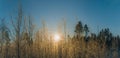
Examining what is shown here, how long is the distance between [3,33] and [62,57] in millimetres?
6048

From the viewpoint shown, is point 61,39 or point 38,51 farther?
point 61,39

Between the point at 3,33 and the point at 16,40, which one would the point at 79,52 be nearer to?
the point at 3,33

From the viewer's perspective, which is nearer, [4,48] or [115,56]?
[4,48]

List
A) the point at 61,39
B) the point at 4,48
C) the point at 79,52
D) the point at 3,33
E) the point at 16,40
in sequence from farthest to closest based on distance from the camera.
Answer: the point at 79,52, the point at 61,39, the point at 4,48, the point at 3,33, the point at 16,40

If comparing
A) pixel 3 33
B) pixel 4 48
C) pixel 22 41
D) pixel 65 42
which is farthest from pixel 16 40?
pixel 65 42

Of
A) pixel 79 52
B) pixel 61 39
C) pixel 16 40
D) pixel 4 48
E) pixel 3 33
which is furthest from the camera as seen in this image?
pixel 79 52

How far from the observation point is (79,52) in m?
22.6

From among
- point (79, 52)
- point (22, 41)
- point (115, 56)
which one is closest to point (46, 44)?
point (79, 52)

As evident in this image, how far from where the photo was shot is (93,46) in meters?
23.0

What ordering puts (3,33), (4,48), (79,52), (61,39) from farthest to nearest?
1. (79,52)
2. (61,39)
3. (4,48)
4. (3,33)

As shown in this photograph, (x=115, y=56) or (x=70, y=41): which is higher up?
(x=70, y=41)

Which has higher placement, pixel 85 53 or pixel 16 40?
pixel 16 40

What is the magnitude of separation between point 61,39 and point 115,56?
22.7 feet

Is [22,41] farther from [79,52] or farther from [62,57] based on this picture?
[79,52]
